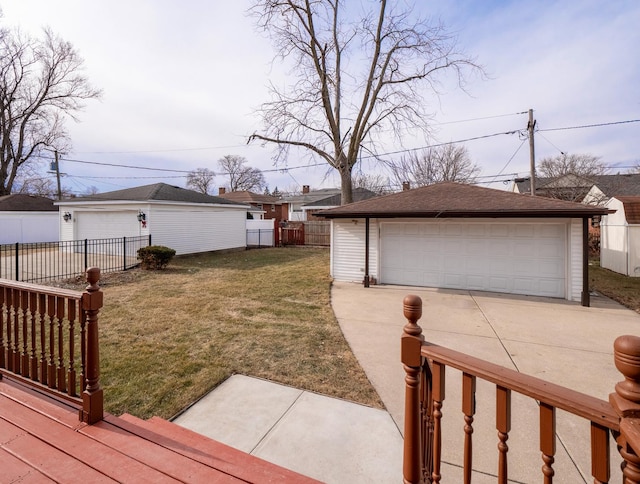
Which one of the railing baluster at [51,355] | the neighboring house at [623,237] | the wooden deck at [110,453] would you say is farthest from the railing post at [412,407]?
the neighboring house at [623,237]

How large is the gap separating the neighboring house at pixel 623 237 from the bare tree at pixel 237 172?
36.9 metres

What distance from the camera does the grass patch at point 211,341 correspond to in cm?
342

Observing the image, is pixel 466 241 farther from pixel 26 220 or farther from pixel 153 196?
pixel 26 220

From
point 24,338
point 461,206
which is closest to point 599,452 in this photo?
point 24,338

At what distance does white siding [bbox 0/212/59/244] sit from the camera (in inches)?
754

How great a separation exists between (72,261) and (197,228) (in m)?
4.84

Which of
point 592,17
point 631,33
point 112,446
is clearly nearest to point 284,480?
point 112,446

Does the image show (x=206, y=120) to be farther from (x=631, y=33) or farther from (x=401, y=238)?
(x=631, y=33)

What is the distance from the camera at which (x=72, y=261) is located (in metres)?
12.4

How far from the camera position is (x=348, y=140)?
15.3m

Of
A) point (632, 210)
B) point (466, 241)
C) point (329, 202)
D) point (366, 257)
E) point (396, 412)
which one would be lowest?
point (396, 412)

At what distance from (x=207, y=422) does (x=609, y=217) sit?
15.9m

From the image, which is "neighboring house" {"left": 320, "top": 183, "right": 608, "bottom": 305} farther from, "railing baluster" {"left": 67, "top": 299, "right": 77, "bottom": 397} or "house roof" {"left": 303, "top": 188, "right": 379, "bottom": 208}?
"house roof" {"left": 303, "top": 188, "right": 379, "bottom": 208}

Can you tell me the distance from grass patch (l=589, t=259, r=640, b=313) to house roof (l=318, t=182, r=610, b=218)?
2.31m
